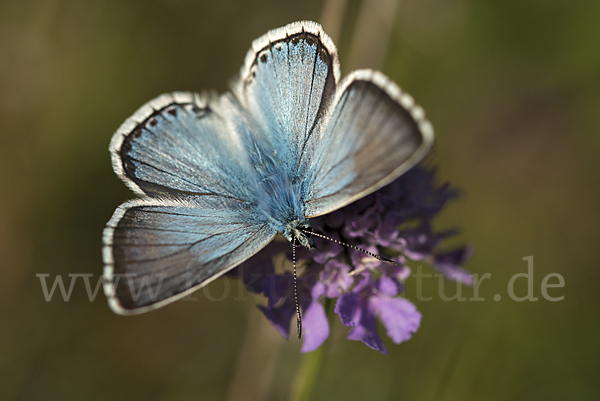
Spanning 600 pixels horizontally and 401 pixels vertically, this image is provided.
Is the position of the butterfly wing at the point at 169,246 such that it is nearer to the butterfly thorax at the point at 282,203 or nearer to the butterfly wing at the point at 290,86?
the butterfly thorax at the point at 282,203

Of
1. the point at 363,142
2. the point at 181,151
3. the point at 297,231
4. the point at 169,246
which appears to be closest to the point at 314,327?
the point at 297,231

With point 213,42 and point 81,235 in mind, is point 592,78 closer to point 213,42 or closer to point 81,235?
point 213,42

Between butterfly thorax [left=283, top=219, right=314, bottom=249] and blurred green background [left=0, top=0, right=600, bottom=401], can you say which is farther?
blurred green background [left=0, top=0, right=600, bottom=401]

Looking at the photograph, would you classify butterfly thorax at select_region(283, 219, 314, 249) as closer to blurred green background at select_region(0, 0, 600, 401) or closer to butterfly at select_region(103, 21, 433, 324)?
butterfly at select_region(103, 21, 433, 324)

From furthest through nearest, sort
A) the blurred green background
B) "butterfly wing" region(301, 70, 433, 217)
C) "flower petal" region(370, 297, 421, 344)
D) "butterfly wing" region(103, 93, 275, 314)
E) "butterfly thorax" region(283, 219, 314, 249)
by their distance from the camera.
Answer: the blurred green background → "flower petal" region(370, 297, 421, 344) → "butterfly thorax" region(283, 219, 314, 249) → "butterfly wing" region(103, 93, 275, 314) → "butterfly wing" region(301, 70, 433, 217)

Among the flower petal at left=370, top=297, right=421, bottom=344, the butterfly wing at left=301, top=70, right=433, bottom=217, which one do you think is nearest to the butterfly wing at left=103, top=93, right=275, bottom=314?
the butterfly wing at left=301, top=70, right=433, bottom=217

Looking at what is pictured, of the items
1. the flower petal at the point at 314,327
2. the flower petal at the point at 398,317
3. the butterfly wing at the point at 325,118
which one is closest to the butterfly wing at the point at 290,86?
the butterfly wing at the point at 325,118

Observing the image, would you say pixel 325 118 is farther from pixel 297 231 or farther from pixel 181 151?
pixel 181 151
